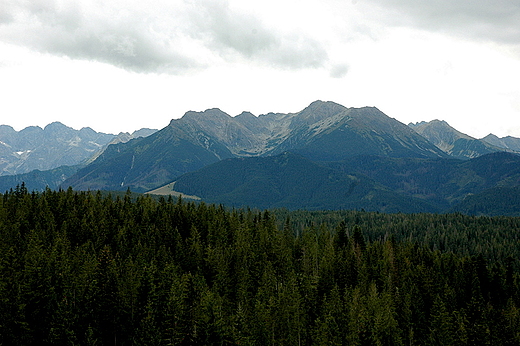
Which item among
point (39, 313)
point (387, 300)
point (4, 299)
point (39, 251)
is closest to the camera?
point (4, 299)

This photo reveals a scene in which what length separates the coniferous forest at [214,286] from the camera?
7294 centimetres

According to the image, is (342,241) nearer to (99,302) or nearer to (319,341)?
(319,341)

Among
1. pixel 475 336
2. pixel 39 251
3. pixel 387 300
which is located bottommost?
pixel 475 336

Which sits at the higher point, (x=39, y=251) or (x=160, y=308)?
(x=39, y=251)

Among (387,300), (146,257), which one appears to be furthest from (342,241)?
(146,257)

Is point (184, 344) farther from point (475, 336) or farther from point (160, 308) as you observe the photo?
point (475, 336)

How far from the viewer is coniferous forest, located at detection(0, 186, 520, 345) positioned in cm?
7294

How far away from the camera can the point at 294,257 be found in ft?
443

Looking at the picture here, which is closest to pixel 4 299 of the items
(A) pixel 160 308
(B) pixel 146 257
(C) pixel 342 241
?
(A) pixel 160 308

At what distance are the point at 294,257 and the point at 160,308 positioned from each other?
60898 mm

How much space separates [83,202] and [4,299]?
84518 millimetres

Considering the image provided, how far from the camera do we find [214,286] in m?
92.2

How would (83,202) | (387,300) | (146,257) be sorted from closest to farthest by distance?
(387,300) < (146,257) < (83,202)

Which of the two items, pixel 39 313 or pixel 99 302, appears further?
pixel 99 302
